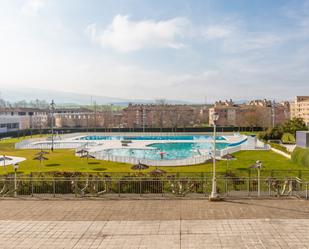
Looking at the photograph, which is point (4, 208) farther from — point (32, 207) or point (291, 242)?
point (291, 242)

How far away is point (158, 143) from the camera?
62.5m

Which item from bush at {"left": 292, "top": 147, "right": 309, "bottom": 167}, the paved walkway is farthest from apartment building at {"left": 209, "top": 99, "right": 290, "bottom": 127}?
the paved walkway

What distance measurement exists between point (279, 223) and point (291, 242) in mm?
1794

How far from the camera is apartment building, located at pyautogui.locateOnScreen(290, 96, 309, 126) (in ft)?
416

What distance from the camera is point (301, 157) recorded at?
34.8 metres

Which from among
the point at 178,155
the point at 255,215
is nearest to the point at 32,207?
the point at 255,215

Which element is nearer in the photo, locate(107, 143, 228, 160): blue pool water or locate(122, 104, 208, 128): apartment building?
locate(107, 143, 228, 160): blue pool water

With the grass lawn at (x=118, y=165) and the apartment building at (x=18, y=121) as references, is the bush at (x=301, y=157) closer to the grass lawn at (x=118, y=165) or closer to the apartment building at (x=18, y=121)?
the grass lawn at (x=118, y=165)

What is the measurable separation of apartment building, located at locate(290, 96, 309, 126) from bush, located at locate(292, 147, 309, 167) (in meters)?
95.7

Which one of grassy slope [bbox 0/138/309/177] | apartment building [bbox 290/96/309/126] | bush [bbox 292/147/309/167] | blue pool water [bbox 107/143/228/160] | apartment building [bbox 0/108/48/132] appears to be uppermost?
apartment building [bbox 290/96/309/126]

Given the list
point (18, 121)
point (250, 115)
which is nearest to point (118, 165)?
point (250, 115)

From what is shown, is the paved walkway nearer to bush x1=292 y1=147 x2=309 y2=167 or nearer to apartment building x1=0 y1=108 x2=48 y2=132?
bush x1=292 y1=147 x2=309 y2=167

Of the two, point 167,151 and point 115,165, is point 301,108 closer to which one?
point 167,151

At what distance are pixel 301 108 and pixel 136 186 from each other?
12497cm
